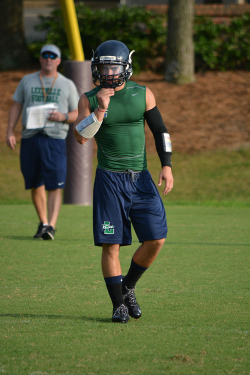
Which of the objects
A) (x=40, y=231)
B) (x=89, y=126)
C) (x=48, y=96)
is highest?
(x=89, y=126)

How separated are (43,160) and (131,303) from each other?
4175mm

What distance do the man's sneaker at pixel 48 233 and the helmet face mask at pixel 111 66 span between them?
4172 millimetres

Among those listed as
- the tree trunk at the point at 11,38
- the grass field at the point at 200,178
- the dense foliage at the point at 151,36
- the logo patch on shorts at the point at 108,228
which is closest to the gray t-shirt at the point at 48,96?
the logo patch on shorts at the point at 108,228

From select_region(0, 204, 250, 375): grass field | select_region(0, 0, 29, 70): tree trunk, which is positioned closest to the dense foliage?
select_region(0, 0, 29, 70): tree trunk

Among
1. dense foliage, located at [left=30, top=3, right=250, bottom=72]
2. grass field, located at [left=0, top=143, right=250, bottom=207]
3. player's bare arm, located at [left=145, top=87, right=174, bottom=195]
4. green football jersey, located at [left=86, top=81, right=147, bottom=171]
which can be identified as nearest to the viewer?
green football jersey, located at [left=86, top=81, right=147, bottom=171]

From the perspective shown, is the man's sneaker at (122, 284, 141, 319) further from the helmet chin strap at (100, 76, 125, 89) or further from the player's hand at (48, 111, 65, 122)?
the player's hand at (48, 111, 65, 122)

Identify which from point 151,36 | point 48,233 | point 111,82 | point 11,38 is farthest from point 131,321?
point 11,38

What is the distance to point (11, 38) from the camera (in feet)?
71.2

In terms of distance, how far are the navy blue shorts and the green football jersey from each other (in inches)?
153

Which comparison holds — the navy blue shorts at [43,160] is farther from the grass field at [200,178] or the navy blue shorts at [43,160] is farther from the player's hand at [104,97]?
the grass field at [200,178]

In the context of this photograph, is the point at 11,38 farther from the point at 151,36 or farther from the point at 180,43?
the point at 180,43

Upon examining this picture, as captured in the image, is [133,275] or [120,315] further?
[133,275]

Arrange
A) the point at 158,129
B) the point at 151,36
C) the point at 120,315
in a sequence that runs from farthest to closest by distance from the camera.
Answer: the point at 151,36, the point at 158,129, the point at 120,315

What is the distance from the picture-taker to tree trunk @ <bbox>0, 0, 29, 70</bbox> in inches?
851
